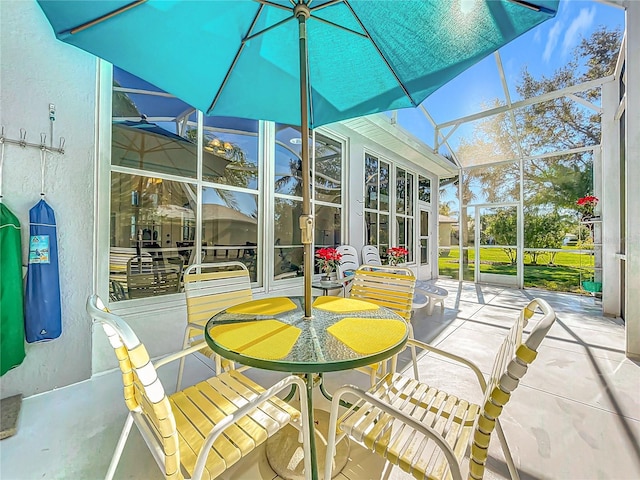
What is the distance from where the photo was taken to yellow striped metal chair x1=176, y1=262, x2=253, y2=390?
1941mm

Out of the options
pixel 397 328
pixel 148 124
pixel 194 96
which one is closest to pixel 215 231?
pixel 148 124

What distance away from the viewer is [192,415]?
114cm

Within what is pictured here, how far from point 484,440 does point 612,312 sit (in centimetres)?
535

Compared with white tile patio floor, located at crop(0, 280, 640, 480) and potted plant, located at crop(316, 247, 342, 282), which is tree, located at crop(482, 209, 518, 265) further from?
potted plant, located at crop(316, 247, 342, 282)

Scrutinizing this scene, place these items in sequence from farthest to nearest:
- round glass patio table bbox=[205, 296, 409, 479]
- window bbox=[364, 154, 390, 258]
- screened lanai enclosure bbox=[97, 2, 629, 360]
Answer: window bbox=[364, 154, 390, 258], screened lanai enclosure bbox=[97, 2, 629, 360], round glass patio table bbox=[205, 296, 409, 479]

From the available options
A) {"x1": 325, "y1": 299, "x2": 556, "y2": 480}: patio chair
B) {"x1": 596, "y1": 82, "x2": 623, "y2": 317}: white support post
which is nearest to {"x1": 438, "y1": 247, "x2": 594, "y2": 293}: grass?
{"x1": 596, "y1": 82, "x2": 623, "y2": 317}: white support post

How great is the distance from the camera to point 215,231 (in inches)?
128

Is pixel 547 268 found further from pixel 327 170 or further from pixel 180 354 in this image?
pixel 180 354

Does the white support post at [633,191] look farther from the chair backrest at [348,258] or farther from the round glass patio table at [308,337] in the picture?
the chair backrest at [348,258]

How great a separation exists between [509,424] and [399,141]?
488 centimetres

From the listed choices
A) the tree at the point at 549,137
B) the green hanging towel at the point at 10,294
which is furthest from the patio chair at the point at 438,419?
the tree at the point at 549,137

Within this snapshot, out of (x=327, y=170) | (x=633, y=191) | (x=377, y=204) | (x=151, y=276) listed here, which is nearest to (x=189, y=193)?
(x=151, y=276)

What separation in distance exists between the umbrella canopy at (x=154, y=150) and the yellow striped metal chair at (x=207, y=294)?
1.38m

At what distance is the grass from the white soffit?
2649mm
